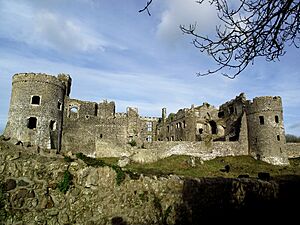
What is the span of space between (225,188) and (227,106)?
121 ft

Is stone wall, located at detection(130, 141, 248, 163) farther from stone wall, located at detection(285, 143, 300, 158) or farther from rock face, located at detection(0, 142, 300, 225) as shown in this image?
rock face, located at detection(0, 142, 300, 225)

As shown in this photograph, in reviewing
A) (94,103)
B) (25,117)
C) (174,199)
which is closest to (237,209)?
(174,199)

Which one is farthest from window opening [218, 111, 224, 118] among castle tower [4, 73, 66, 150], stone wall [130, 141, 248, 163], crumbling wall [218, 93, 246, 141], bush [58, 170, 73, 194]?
bush [58, 170, 73, 194]

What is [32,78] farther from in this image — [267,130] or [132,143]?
[267,130]

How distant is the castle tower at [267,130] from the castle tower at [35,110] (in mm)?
26225

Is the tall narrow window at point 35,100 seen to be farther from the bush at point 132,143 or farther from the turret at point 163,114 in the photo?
the turret at point 163,114

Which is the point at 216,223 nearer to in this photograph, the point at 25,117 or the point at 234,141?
the point at 25,117

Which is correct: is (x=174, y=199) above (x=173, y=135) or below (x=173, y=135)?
below

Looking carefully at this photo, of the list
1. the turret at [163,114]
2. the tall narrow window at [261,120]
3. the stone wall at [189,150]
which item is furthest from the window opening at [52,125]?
the tall narrow window at [261,120]

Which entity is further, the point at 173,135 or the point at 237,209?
the point at 173,135

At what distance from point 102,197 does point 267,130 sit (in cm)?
3408

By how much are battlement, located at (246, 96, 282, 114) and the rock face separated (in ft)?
97.1

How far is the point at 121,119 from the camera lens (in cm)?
4294

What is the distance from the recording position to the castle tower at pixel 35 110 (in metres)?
31.3
